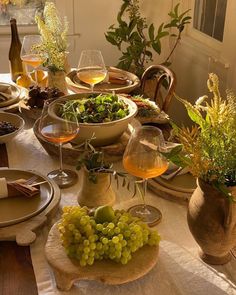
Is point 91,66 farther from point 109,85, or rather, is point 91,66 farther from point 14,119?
point 14,119

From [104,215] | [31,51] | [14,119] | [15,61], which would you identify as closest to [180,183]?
[104,215]

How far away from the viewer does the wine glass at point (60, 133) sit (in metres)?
1.19

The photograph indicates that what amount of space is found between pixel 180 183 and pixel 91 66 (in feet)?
2.49

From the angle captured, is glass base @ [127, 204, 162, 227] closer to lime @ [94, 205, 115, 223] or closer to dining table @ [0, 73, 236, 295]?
dining table @ [0, 73, 236, 295]

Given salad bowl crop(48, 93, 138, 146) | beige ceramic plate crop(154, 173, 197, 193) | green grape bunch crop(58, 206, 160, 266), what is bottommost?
beige ceramic plate crop(154, 173, 197, 193)

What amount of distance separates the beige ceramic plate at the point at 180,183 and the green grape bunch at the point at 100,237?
28 centimetres

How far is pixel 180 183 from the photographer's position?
3.89ft

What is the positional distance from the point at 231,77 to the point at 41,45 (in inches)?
44.5

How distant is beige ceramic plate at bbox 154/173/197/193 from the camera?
114 cm

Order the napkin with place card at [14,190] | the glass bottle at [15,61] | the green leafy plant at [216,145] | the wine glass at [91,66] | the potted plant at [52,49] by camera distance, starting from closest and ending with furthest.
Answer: the green leafy plant at [216,145]
the napkin with place card at [14,190]
the wine glass at [91,66]
the potted plant at [52,49]
the glass bottle at [15,61]

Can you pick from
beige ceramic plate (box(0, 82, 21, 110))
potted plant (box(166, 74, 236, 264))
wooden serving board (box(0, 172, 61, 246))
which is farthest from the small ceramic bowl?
potted plant (box(166, 74, 236, 264))

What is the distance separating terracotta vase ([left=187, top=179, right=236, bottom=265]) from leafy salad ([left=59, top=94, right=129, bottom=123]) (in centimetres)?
55

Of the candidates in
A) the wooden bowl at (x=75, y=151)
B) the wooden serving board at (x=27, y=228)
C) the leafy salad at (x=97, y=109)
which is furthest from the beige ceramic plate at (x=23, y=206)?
the leafy salad at (x=97, y=109)

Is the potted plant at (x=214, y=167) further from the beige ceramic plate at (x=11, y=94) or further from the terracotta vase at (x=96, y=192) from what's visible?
the beige ceramic plate at (x=11, y=94)
